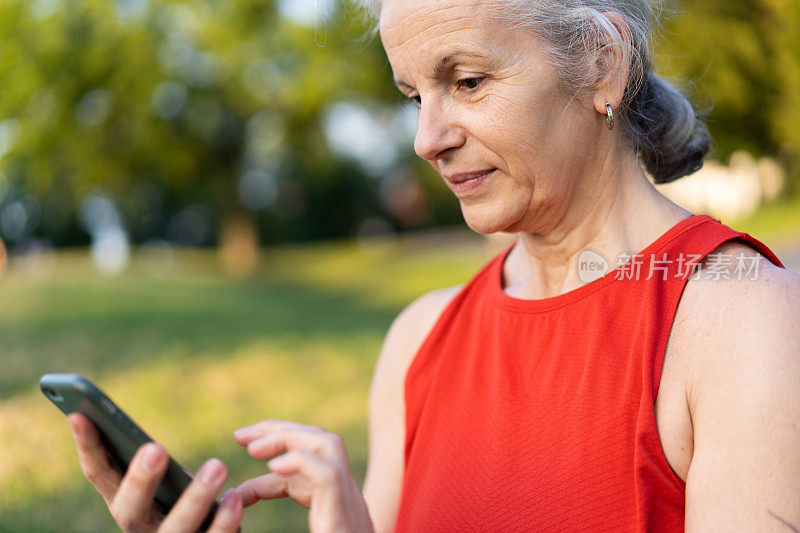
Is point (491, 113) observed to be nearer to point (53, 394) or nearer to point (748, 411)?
point (748, 411)

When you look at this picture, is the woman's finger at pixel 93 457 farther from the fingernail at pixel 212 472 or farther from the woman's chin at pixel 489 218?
the woman's chin at pixel 489 218

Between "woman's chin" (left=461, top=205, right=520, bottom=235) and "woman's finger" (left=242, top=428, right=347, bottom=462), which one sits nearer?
"woman's finger" (left=242, top=428, right=347, bottom=462)

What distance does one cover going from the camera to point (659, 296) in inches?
56.5

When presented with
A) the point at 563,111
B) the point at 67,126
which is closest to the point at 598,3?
Result: the point at 563,111

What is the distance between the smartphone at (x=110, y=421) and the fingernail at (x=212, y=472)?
0.23 feet

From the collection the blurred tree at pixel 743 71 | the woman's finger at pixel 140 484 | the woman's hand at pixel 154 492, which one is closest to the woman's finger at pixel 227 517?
the woman's hand at pixel 154 492

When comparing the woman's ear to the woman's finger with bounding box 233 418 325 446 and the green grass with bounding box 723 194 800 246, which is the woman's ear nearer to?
A: the woman's finger with bounding box 233 418 325 446

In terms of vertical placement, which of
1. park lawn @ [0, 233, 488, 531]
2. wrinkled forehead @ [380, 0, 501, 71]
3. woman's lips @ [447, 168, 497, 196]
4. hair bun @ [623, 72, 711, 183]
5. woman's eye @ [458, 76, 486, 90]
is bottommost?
park lawn @ [0, 233, 488, 531]

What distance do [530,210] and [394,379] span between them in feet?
Result: 2.08

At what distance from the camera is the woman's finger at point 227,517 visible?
1126 mm

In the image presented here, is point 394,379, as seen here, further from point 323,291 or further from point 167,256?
point 167,256

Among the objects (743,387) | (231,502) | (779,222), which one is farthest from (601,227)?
(779,222)

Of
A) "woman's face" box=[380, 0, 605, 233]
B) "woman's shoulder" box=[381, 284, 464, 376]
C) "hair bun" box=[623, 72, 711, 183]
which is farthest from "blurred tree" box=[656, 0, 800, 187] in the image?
"woman's face" box=[380, 0, 605, 233]

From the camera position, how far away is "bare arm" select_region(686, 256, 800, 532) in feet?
3.91
